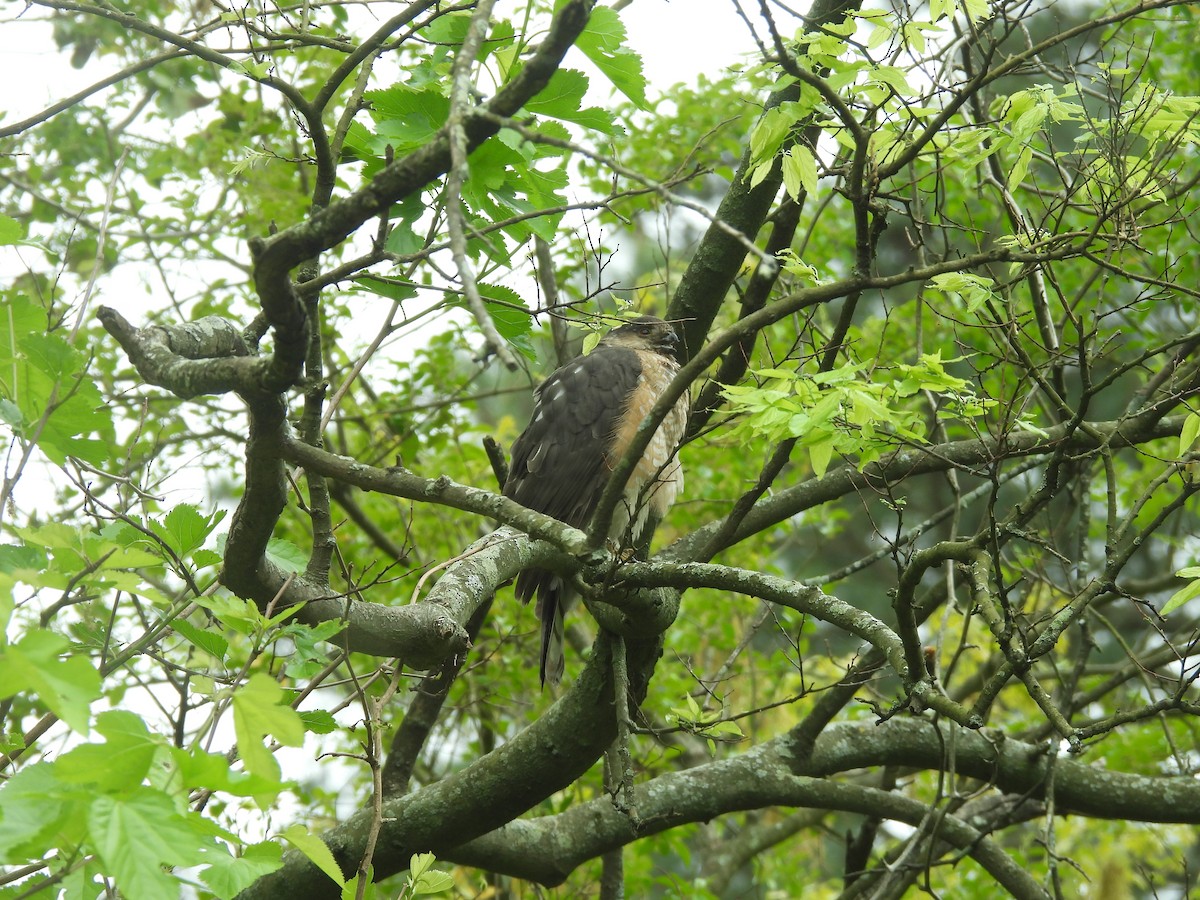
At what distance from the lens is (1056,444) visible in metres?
3.11

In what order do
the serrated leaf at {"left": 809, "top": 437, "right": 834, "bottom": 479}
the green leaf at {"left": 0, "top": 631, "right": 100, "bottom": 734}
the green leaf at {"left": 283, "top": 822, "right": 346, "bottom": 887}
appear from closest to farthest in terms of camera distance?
1. the green leaf at {"left": 0, "top": 631, "right": 100, "bottom": 734}
2. the green leaf at {"left": 283, "top": 822, "right": 346, "bottom": 887}
3. the serrated leaf at {"left": 809, "top": 437, "right": 834, "bottom": 479}

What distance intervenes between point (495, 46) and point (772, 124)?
0.73 metres

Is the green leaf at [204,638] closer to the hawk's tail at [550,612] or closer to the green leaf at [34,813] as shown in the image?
the green leaf at [34,813]

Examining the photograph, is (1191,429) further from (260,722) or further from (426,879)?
(260,722)

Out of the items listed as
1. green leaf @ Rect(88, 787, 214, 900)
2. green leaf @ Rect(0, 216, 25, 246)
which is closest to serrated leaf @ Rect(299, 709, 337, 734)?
green leaf @ Rect(88, 787, 214, 900)

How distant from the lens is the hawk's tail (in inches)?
181

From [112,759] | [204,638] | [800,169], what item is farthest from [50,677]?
[800,169]

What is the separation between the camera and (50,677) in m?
1.38

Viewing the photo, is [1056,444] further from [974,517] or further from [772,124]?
[974,517]

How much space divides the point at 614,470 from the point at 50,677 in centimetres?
136

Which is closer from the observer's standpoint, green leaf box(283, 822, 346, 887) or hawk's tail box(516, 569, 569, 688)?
green leaf box(283, 822, 346, 887)

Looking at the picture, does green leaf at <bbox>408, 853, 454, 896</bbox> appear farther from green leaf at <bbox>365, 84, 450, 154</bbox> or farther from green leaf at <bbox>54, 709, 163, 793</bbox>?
green leaf at <bbox>365, 84, 450, 154</bbox>

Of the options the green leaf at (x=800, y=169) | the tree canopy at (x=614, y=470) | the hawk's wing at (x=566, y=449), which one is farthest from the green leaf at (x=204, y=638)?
the hawk's wing at (x=566, y=449)

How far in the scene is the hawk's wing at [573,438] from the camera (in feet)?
16.1
